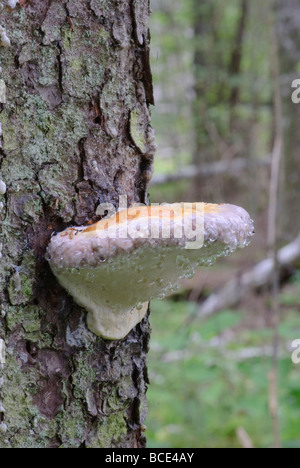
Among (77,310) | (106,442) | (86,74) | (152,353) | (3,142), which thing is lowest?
(152,353)

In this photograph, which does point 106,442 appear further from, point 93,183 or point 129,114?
point 129,114

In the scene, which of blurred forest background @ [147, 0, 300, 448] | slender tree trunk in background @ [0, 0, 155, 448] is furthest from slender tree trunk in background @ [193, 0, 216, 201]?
slender tree trunk in background @ [0, 0, 155, 448]

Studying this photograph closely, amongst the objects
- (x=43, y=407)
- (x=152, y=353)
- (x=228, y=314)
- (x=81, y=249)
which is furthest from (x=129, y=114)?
(x=152, y=353)

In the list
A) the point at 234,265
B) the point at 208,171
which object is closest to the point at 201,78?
the point at 208,171

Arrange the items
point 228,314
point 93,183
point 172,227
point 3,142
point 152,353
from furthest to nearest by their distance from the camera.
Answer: point 152,353, point 228,314, point 93,183, point 3,142, point 172,227

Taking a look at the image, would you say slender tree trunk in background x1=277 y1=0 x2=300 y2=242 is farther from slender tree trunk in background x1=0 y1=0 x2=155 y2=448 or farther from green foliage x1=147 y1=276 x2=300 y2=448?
slender tree trunk in background x1=0 y1=0 x2=155 y2=448

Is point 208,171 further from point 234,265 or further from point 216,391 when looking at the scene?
point 216,391

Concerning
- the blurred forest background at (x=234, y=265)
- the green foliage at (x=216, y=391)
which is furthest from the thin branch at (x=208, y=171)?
the green foliage at (x=216, y=391)

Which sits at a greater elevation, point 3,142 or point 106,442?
point 3,142
